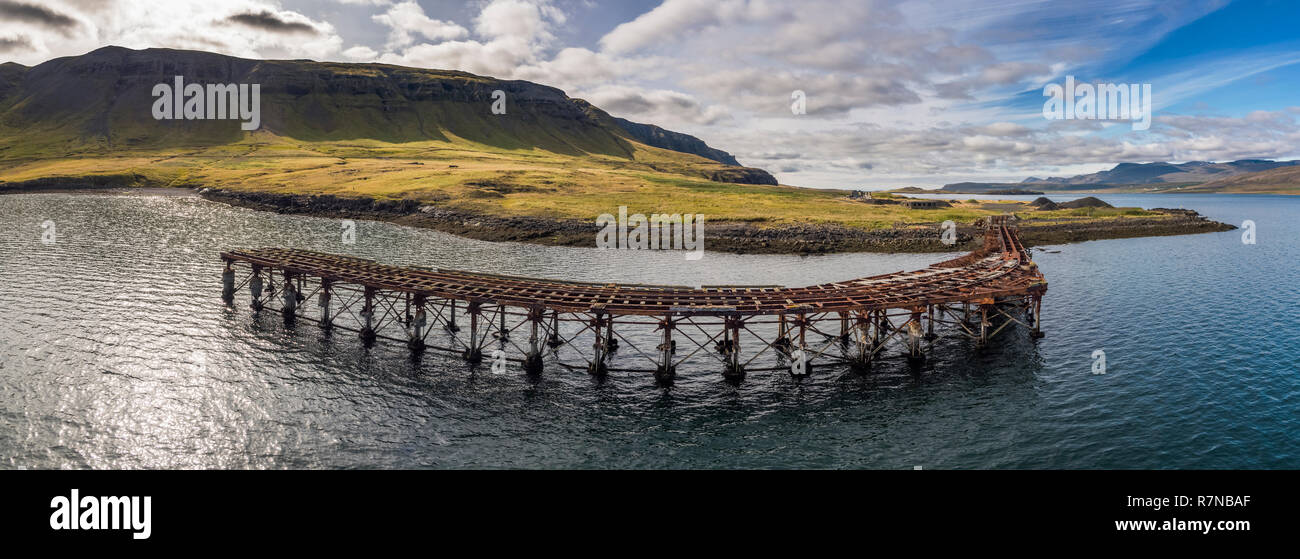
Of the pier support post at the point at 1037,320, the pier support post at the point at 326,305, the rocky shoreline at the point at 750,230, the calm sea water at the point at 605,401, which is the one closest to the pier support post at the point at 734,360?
the calm sea water at the point at 605,401

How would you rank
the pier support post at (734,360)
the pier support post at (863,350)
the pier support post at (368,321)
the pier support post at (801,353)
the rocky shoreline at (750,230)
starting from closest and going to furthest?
the pier support post at (734,360), the pier support post at (801,353), the pier support post at (863,350), the pier support post at (368,321), the rocky shoreline at (750,230)

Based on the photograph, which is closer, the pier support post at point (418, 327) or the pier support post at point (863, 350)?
the pier support post at point (863, 350)

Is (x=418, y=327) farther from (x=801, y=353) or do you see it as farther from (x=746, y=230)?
(x=746, y=230)

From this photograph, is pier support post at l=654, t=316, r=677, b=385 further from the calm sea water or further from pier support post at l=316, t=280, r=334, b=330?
pier support post at l=316, t=280, r=334, b=330

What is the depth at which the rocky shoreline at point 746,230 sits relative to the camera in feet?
418

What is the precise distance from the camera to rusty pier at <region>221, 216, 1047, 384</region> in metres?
50.2

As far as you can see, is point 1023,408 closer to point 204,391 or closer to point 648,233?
point 204,391

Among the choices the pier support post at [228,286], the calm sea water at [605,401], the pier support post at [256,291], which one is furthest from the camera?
the pier support post at [228,286]

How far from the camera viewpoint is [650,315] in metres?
48.2

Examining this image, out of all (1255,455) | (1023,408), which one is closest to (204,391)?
(1023,408)

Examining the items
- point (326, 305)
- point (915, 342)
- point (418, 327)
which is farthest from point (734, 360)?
point (326, 305)

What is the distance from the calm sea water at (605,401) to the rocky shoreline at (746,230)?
5615 cm

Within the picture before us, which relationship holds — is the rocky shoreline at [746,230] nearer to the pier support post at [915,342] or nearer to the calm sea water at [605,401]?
the calm sea water at [605,401]

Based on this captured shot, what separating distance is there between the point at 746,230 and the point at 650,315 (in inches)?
3609
